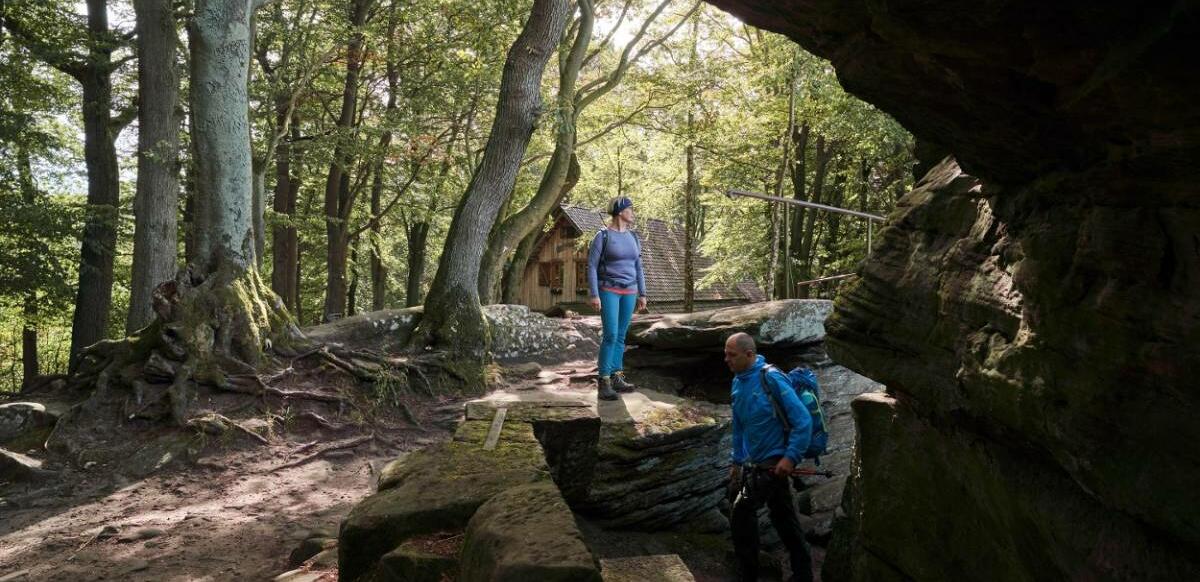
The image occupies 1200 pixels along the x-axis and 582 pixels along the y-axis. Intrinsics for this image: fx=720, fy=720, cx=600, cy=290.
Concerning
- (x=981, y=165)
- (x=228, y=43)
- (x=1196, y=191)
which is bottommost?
(x=1196, y=191)

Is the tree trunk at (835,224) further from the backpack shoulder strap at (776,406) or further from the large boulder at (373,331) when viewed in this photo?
the backpack shoulder strap at (776,406)

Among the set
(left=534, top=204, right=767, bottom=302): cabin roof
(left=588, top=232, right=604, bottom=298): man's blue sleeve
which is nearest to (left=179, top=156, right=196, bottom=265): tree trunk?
(left=588, top=232, right=604, bottom=298): man's blue sleeve

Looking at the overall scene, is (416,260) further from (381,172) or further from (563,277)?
(563,277)

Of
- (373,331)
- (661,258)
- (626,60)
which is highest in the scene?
(626,60)

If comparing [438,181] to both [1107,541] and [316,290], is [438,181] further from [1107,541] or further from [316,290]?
[1107,541]

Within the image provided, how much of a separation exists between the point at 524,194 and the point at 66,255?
48.9ft

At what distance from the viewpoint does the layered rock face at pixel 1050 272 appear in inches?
95.7

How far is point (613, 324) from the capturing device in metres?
7.52

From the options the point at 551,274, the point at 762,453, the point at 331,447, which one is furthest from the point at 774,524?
the point at 551,274

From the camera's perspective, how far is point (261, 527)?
567 centimetres

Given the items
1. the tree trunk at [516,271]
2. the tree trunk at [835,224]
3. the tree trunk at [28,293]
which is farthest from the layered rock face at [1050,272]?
the tree trunk at [835,224]

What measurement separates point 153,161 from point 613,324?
8090 mm

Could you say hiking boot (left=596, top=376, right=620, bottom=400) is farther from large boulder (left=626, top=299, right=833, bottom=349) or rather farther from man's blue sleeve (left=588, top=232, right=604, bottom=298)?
large boulder (left=626, top=299, right=833, bottom=349)

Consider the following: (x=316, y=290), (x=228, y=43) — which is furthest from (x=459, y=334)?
(x=316, y=290)
